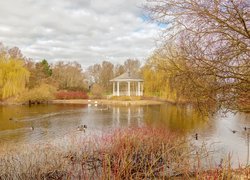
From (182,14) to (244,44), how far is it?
960mm

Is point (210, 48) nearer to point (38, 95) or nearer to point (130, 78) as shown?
point (38, 95)

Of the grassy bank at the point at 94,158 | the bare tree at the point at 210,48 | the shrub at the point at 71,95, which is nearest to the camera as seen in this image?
the bare tree at the point at 210,48

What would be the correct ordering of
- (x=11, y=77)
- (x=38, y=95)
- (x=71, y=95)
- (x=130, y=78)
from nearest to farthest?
(x=11, y=77) → (x=38, y=95) → (x=130, y=78) → (x=71, y=95)

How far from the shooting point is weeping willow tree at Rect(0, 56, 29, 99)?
3245cm

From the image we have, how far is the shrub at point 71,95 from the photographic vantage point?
129ft

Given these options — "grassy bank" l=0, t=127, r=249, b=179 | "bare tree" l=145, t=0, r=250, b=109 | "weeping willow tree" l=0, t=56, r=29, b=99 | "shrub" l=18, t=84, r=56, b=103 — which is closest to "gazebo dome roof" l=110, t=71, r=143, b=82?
"shrub" l=18, t=84, r=56, b=103

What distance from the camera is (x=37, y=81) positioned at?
3866 cm

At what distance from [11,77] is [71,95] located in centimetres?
970

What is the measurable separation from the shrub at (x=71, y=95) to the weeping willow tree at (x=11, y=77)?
6.18 metres

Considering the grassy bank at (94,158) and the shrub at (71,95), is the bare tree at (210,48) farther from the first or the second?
the shrub at (71,95)

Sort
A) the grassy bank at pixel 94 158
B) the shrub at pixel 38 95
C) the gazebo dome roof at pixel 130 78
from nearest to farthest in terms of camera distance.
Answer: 1. the grassy bank at pixel 94 158
2. the shrub at pixel 38 95
3. the gazebo dome roof at pixel 130 78

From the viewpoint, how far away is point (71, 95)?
40.5m

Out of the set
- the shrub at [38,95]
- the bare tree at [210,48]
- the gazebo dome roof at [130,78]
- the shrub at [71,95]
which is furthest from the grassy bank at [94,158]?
the shrub at [71,95]

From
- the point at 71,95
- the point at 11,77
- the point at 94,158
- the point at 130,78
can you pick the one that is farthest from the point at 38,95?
the point at 94,158
